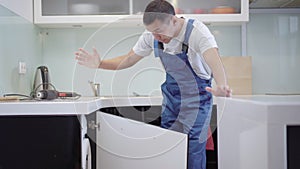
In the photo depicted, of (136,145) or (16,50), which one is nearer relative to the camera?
(136,145)

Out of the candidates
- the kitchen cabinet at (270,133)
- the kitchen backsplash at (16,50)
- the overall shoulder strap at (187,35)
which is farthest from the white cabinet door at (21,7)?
the kitchen cabinet at (270,133)

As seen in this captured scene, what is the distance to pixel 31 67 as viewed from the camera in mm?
2510

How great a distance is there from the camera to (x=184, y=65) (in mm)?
1714

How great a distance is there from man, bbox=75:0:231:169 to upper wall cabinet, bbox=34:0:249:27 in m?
0.77

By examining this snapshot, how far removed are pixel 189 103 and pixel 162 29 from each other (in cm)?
→ 37

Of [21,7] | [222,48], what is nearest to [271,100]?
[21,7]

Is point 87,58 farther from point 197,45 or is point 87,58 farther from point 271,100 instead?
point 271,100

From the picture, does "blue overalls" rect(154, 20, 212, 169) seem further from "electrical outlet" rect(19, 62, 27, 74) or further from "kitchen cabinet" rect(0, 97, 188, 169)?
"electrical outlet" rect(19, 62, 27, 74)

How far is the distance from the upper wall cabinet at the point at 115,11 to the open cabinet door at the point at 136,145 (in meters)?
1.01

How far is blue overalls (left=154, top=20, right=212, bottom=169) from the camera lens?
167 centimetres

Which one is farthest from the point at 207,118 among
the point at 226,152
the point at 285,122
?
the point at 285,122

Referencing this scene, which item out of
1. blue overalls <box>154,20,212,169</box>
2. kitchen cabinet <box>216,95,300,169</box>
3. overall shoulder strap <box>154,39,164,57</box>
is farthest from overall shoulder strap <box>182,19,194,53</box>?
kitchen cabinet <box>216,95,300,169</box>

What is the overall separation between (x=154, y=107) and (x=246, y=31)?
1.16 meters

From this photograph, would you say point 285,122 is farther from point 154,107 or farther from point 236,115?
point 154,107
